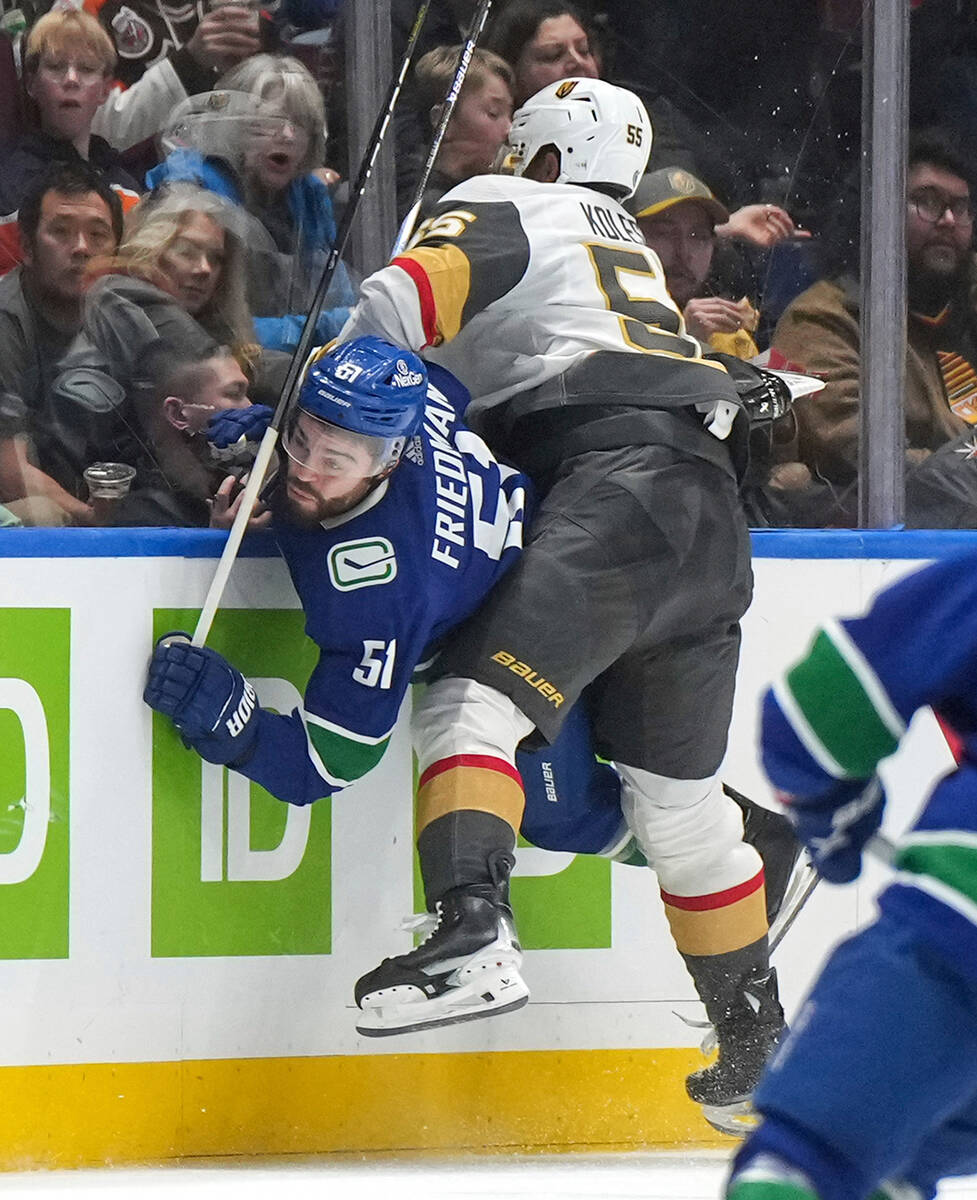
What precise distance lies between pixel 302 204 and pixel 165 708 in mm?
852

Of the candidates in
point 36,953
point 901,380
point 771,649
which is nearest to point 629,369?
point 771,649

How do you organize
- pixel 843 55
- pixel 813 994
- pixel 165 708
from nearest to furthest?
pixel 813 994
pixel 165 708
pixel 843 55

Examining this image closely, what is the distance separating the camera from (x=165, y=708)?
2.20m

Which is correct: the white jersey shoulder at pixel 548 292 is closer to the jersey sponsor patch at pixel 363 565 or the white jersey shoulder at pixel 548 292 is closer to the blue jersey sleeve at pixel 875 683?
the jersey sponsor patch at pixel 363 565

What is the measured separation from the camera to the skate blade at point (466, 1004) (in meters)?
1.95

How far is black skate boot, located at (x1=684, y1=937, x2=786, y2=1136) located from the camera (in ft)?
7.74

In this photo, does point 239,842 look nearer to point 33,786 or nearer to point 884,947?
point 33,786

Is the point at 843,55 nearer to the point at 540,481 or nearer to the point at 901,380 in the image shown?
the point at 901,380

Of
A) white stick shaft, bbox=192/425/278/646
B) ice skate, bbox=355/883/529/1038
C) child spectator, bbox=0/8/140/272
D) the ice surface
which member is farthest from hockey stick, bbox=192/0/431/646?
the ice surface

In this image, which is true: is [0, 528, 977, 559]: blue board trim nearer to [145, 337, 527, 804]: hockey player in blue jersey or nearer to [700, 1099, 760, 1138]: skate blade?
[145, 337, 527, 804]: hockey player in blue jersey

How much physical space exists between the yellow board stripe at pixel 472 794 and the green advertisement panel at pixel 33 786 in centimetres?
51

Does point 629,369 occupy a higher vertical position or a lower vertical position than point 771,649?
higher

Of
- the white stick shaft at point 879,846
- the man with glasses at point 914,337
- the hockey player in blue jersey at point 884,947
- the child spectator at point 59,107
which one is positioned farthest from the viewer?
the man with glasses at point 914,337

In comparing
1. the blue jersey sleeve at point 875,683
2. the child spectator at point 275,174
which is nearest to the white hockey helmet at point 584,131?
the child spectator at point 275,174
